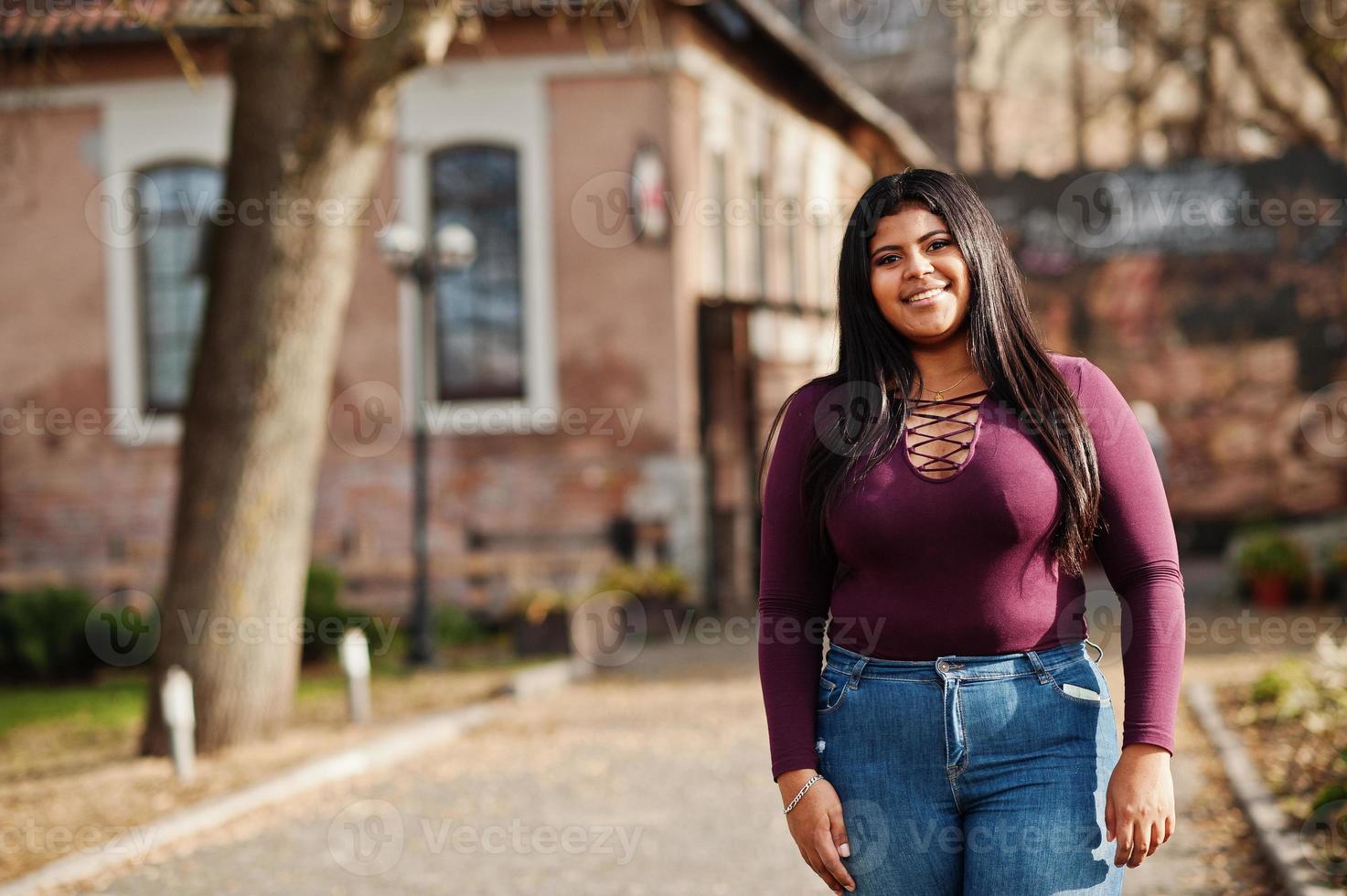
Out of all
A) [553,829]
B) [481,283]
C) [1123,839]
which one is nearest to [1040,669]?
[1123,839]

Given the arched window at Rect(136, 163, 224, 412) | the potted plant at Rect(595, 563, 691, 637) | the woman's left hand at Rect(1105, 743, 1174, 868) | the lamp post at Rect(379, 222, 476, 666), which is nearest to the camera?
the woman's left hand at Rect(1105, 743, 1174, 868)

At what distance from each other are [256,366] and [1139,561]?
7057mm

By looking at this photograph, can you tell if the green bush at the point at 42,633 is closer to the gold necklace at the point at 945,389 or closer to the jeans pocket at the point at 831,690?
the jeans pocket at the point at 831,690

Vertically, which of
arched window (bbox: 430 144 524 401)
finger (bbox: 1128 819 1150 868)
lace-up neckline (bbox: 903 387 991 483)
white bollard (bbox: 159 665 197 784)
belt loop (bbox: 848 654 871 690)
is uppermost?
arched window (bbox: 430 144 524 401)

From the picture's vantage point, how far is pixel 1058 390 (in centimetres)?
283

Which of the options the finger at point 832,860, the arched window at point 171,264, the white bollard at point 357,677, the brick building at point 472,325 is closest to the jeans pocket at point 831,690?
the finger at point 832,860

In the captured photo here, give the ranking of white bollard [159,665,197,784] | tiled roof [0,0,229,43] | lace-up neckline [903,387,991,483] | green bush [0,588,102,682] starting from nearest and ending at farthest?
lace-up neckline [903,387,991,483] → tiled roof [0,0,229,43] → white bollard [159,665,197,784] → green bush [0,588,102,682]

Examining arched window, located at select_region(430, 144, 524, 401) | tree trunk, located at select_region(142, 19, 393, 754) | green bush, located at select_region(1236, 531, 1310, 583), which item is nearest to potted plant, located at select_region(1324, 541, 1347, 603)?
green bush, located at select_region(1236, 531, 1310, 583)

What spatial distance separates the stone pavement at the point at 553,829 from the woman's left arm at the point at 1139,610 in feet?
11.4

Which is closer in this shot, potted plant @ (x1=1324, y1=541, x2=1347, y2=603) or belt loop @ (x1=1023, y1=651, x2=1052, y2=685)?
belt loop @ (x1=1023, y1=651, x2=1052, y2=685)

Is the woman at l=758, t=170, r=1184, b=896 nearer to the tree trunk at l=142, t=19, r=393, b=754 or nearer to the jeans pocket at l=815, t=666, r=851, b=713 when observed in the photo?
the jeans pocket at l=815, t=666, r=851, b=713

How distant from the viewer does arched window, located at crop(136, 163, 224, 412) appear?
17.8 metres

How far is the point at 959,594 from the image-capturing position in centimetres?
273

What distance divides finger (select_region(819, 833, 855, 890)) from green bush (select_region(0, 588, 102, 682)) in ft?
43.5
